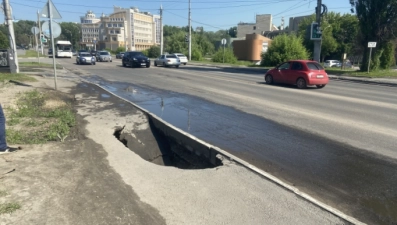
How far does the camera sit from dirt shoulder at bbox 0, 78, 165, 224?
324cm

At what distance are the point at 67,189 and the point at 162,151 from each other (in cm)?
302

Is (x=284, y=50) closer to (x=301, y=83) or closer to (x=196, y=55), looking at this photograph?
(x=196, y=55)

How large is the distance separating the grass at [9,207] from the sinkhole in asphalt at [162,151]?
3.12 meters

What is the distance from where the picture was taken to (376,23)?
25.2m

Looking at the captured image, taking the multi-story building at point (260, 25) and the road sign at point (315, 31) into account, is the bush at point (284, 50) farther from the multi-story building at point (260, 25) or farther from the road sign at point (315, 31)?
the multi-story building at point (260, 25)

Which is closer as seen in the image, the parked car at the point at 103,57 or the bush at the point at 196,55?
the parked car at the point at 103,57

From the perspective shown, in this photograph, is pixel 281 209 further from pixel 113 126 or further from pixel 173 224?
pixel 113 126

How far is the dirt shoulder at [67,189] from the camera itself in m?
3.24

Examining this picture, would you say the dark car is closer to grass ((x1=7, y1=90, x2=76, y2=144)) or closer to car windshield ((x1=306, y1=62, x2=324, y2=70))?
car windshield ((x1=306, y1=62, x2=324, y2=70))

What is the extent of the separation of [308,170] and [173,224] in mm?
2744

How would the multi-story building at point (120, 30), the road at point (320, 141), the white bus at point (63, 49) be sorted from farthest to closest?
the multi-story building at point (120, 30), the white bus at point (63, 49), the road at point (320, 141)

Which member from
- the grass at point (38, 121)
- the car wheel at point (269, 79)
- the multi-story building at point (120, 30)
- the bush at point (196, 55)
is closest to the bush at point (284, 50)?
the bush at point (196, 55)

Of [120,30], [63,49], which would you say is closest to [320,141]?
[63,49]

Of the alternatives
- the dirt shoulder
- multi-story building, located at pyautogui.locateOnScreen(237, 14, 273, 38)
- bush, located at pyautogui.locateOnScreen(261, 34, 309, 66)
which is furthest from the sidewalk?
multi-story building, located at pyautogui.locateOnScreen(237, 14, 273, 38)
